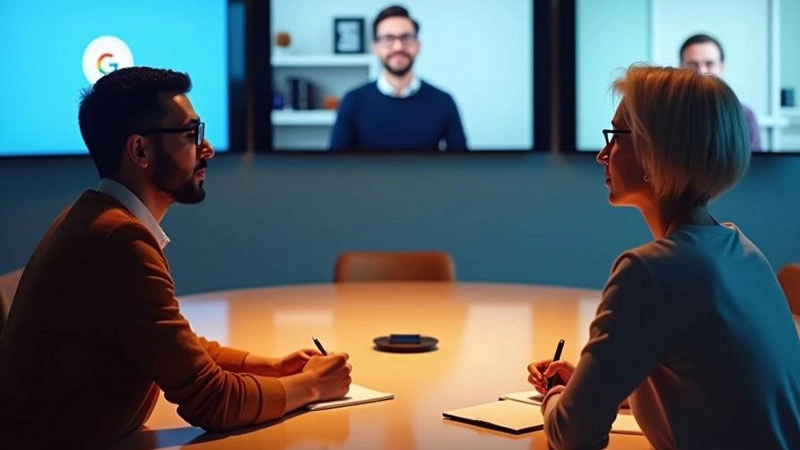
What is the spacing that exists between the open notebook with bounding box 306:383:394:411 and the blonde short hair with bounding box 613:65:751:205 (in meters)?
0.71

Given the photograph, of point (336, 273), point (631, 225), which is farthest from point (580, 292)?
point (631, 225)

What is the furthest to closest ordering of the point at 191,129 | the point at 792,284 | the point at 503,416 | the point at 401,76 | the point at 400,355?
the point at 401,76 < the point at 792,284 < the point at 400,355 < the point at 191,129 < the point at 503,416

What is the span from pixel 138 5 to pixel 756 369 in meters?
3.98

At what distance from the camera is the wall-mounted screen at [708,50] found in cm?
486

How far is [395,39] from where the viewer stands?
5.09 metres

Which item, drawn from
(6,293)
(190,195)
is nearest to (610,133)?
(190,195)

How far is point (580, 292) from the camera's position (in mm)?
3486

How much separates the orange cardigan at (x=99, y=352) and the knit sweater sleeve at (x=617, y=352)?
0.60 m

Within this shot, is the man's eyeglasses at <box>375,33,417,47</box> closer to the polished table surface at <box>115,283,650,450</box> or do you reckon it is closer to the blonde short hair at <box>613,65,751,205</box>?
the polished table surface at <box>115,283,650,450</box>

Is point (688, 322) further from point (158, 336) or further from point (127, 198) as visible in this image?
point (127, 198)

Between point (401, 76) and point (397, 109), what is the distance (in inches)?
6.5

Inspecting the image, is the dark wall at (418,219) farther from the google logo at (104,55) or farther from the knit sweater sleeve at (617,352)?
the knit sweater sleeve at (617,352)

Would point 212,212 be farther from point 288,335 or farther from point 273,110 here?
point 288,335

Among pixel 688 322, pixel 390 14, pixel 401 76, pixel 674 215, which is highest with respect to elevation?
pixel 390 14
